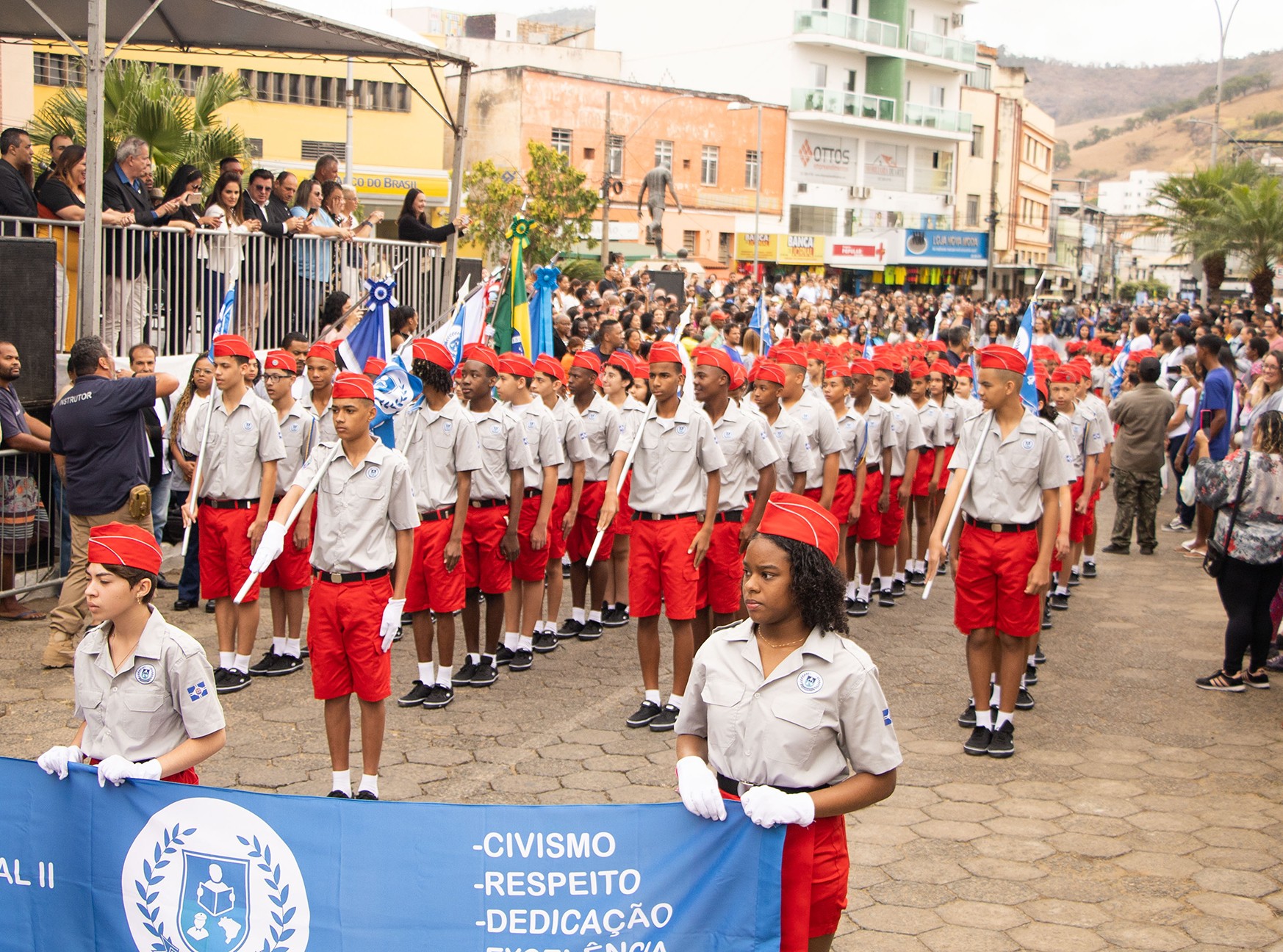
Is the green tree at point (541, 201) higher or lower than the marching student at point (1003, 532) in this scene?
higher

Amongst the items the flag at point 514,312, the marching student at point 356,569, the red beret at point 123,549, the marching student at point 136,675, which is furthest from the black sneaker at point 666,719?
the flag at point 514,312

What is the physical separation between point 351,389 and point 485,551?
8.31ft

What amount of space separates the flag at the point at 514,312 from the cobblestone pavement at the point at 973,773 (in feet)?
11.2

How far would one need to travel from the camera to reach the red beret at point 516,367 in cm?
919

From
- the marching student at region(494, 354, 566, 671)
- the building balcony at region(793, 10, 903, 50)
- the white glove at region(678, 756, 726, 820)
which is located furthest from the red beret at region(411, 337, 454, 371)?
the building balcony at region(793, 10, 903, 50)

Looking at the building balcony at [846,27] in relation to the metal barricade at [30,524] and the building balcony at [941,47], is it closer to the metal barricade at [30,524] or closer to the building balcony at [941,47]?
the building balcony at [941,47]

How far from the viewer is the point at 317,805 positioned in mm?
4117

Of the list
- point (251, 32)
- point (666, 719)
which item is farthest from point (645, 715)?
point (251, 32)

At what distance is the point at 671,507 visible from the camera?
7734 millimetres

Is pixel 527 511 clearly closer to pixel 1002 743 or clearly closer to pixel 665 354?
pixel 665 354

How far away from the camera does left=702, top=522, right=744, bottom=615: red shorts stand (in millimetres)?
7945

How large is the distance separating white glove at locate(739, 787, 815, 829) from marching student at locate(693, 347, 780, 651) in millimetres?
4163

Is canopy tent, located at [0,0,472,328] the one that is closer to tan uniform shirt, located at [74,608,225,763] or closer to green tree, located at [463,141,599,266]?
tan uniform shirt, located at [74,608,225,763]

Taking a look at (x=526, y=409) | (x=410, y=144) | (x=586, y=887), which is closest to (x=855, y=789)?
(x=586, y=887)
